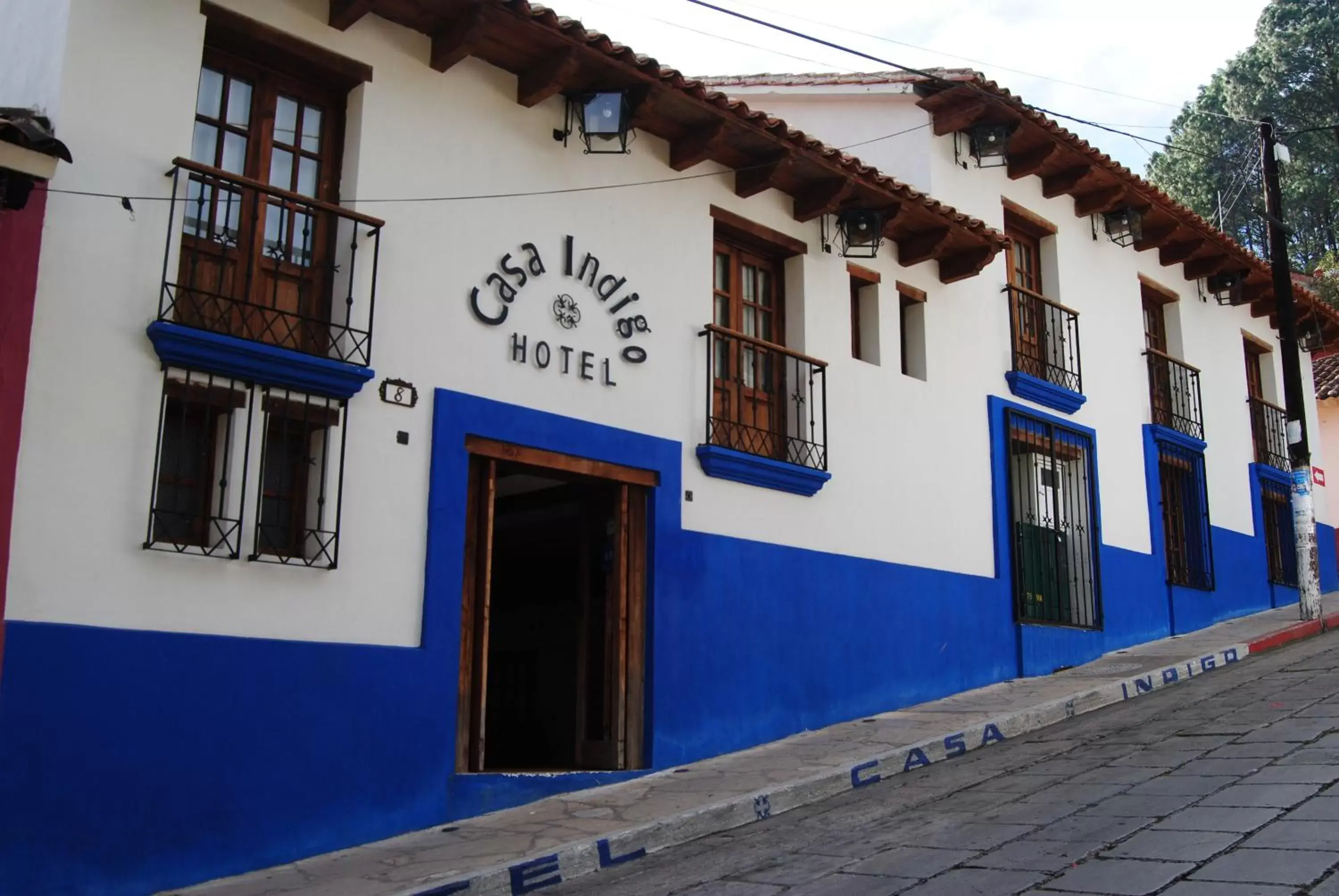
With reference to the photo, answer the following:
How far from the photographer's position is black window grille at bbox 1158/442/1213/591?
50.9 ft

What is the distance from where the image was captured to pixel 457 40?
830cm

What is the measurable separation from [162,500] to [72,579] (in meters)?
0.70

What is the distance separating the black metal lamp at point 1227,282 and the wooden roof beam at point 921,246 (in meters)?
6.74

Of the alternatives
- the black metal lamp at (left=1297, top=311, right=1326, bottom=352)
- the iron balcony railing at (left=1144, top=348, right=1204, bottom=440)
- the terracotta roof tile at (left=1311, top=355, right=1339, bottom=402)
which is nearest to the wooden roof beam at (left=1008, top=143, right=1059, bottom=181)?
the iron balcony railing at (left=1144, top=348, right=1204, bottom=440)

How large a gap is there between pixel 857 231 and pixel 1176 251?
693 centimetres

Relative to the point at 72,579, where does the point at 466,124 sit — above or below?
above

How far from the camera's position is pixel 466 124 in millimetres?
8672

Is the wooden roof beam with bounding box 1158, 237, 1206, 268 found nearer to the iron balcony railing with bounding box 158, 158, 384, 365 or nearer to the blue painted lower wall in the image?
the blue painted lower wall

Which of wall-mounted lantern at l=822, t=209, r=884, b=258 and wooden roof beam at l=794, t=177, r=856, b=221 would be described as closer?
wooden roof beam at l=794, t=177, r=856, b=221

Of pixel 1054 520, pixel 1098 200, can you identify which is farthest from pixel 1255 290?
pixel 1054 520

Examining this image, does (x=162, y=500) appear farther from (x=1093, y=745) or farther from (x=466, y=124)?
(x=1093, y=745)

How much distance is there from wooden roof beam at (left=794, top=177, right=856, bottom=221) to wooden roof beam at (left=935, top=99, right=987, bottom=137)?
244 cm

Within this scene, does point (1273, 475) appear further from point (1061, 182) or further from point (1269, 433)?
point (1061, 182)

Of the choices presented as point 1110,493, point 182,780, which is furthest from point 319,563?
point 1110,493
